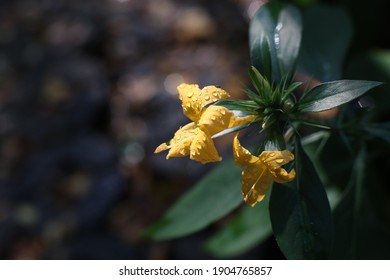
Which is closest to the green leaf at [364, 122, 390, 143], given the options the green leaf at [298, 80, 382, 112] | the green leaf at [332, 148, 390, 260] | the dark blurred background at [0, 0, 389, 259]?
the green leaf at [332, 148, 390, 260]

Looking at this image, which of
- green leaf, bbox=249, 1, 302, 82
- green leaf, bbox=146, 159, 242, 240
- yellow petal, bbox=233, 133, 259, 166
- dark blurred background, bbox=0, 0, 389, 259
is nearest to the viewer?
yellow petal, bbox=233, 133, 259, 166

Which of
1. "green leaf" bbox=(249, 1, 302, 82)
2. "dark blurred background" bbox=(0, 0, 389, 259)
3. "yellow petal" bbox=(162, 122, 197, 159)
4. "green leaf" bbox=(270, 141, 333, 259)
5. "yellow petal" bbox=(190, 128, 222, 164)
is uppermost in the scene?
"dark blurred background" bbox=(0, 0, 389, 259)

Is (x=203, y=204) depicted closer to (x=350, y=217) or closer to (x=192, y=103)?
(x=350, y=217)

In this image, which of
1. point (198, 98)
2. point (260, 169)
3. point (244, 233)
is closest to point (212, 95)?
point (198, 98)

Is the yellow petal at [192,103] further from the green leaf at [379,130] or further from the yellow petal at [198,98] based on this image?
the green leaf at [379,130]

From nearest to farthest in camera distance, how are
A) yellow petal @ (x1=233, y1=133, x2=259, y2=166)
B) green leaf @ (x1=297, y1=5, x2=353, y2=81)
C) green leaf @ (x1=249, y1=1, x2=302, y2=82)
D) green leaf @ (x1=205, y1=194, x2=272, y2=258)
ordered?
1. yellow petal @ (x1=233, y1=133, x2=259, y2=166)
2. green leaf @ (x1=249, y1=1, x2=302, y2=82)
3. green leaf @ (x1=297, y1=5, x2=353, y2=81)
4. green leaf @ (x1=205, y1=194, x2=272, y2=258)

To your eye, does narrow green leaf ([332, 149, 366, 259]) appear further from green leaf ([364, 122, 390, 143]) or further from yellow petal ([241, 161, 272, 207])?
yellow petal ([241, 161, 272, 207])
